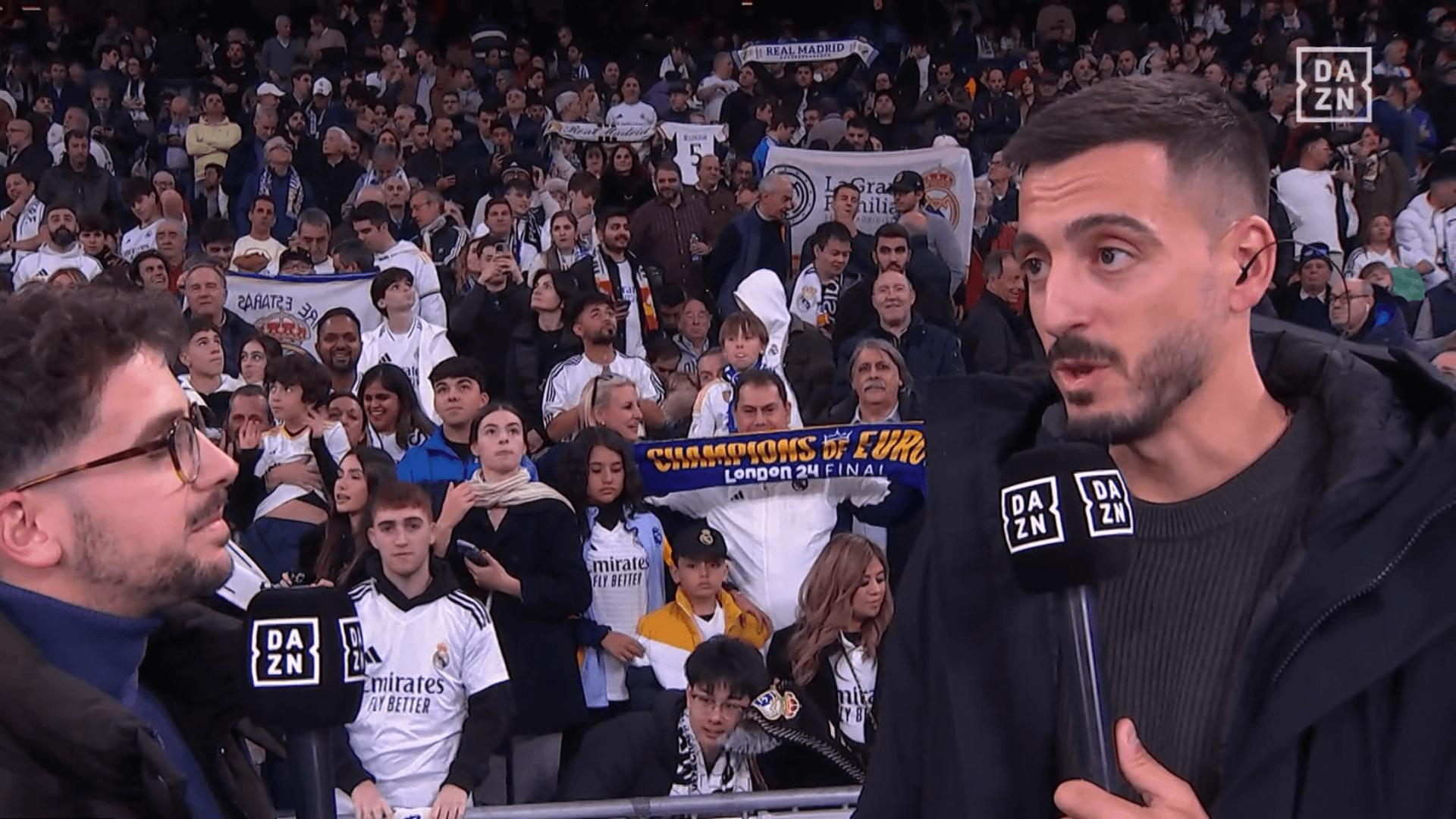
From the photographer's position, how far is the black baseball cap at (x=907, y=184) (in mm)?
10500

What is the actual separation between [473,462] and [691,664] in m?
1.62

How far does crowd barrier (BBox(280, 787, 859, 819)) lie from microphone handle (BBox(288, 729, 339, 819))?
8.15 feet

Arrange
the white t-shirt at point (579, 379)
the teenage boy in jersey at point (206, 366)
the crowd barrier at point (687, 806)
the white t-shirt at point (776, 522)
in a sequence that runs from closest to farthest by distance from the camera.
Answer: the crowd barrier at point (687, 806), the white t-shirt at point (776, 522), the teenage boy in jersey at point (206, 366), the white t-shirt at point (579, 379)

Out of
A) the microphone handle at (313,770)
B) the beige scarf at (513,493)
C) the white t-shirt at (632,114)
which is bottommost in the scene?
the microphone handle at (313,770)

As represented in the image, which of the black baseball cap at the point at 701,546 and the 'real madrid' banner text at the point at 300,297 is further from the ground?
the 'real madrid' banner text at the point at 300,297

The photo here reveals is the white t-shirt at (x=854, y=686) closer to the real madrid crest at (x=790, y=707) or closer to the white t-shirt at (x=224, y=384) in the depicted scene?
the real madrid crest at (x=790, y=707)

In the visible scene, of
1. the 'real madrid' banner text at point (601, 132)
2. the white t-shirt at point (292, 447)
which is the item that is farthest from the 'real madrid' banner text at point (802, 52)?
the white t-shirt at point (292, 447)

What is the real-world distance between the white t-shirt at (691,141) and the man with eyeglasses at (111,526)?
11521 millimetres

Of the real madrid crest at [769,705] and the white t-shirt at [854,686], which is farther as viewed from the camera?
the white t-shirt at [854,686]

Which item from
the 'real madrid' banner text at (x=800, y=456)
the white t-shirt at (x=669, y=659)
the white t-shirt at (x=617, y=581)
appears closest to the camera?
the white t-shirt at (x=669, y=659)

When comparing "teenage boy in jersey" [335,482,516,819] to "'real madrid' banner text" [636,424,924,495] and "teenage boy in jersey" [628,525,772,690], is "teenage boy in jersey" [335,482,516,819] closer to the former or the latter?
"teenage boy in jersey" [628,525,772,690]

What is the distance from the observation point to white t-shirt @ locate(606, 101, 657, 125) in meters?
14.3

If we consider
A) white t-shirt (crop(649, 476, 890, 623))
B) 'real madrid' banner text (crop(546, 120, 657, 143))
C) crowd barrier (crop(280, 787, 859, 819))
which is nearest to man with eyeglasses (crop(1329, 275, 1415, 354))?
white t-shirt (crop(649, 476, 890, 623))

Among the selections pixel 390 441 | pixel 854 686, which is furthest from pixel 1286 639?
pixel 390 441
